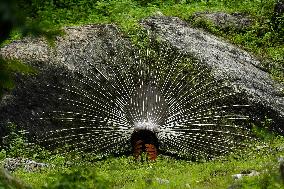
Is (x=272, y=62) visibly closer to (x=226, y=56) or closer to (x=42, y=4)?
(x=226, y=56)

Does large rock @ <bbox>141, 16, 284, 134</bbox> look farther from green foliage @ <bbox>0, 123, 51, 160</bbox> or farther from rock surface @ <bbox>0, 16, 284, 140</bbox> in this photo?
green foliage @ <bbox>0, 123, 51, 160</bbox>

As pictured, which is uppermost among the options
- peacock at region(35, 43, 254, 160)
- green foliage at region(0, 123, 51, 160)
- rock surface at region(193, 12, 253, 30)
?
rock surface at region(193, 12, 253, 30)

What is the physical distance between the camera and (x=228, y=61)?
42.7 ft

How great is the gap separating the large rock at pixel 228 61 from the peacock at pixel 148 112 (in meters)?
0.22

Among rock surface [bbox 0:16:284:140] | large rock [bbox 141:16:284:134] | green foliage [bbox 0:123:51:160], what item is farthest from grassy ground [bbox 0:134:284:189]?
rock surface [bbox 0:16:284:140]

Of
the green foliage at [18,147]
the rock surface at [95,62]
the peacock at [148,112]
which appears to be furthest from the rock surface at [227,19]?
the green foliage at [18,147]

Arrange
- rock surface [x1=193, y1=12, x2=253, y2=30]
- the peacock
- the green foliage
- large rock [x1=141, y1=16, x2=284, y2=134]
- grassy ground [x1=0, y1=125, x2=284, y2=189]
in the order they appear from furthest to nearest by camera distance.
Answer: rock surface [x1=193, y1=12, x2=253, y2=30]
large rock [x1=141, y1=16, x2=284, y2=134]
the green foliage
the peacock
grassy ground [x1=0, y1=125, x2=284, y2=189]

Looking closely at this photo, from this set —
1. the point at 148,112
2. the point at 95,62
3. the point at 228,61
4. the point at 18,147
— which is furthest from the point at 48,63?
the point at 228,61

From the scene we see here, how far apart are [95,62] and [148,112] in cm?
225

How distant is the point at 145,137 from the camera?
1098 centimetres

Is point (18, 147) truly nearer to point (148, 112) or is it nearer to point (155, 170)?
→ point (148, 112)

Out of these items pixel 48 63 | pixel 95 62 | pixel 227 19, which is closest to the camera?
pixel 48 63

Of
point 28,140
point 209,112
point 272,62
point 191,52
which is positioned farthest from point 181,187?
point 272,62

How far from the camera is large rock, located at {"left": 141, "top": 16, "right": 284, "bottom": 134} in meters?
11.8
